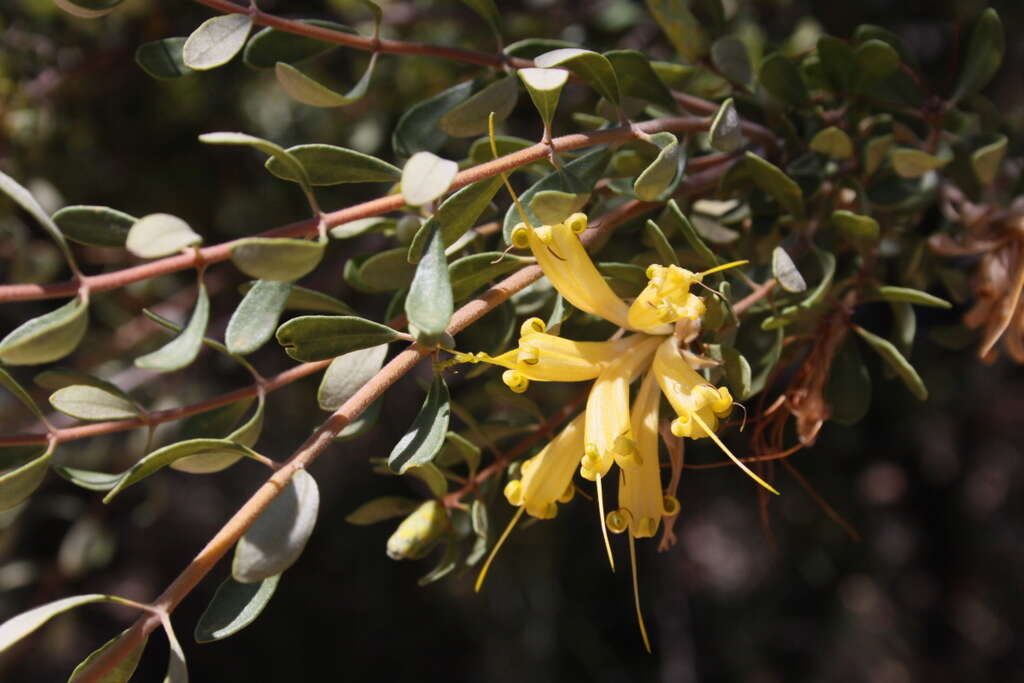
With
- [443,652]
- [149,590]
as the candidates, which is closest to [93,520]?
[149,590]

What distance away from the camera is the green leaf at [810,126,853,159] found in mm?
859

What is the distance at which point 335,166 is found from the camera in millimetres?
722

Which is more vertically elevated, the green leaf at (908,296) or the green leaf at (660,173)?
the green leaf at (660,173)

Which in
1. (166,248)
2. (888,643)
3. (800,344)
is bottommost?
(888,643)

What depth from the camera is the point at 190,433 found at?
34.6 inches

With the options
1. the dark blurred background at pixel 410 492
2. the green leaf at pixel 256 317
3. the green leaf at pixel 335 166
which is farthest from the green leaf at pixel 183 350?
the dark blurred background at pixel 410 492

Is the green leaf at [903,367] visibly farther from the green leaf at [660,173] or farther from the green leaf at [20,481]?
the green leaf at [20,481]

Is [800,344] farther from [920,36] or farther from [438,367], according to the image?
[920,36]

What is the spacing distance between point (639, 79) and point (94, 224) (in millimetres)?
503

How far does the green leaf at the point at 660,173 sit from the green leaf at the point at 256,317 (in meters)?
0.29

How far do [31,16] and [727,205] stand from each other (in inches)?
49.3

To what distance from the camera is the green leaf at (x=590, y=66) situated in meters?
0.68

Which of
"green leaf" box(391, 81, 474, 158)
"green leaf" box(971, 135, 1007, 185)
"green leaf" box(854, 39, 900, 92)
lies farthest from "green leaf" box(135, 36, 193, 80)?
"green leaf" box(971, 135, 1007, 185)

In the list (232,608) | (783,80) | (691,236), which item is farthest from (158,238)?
(783,80)
